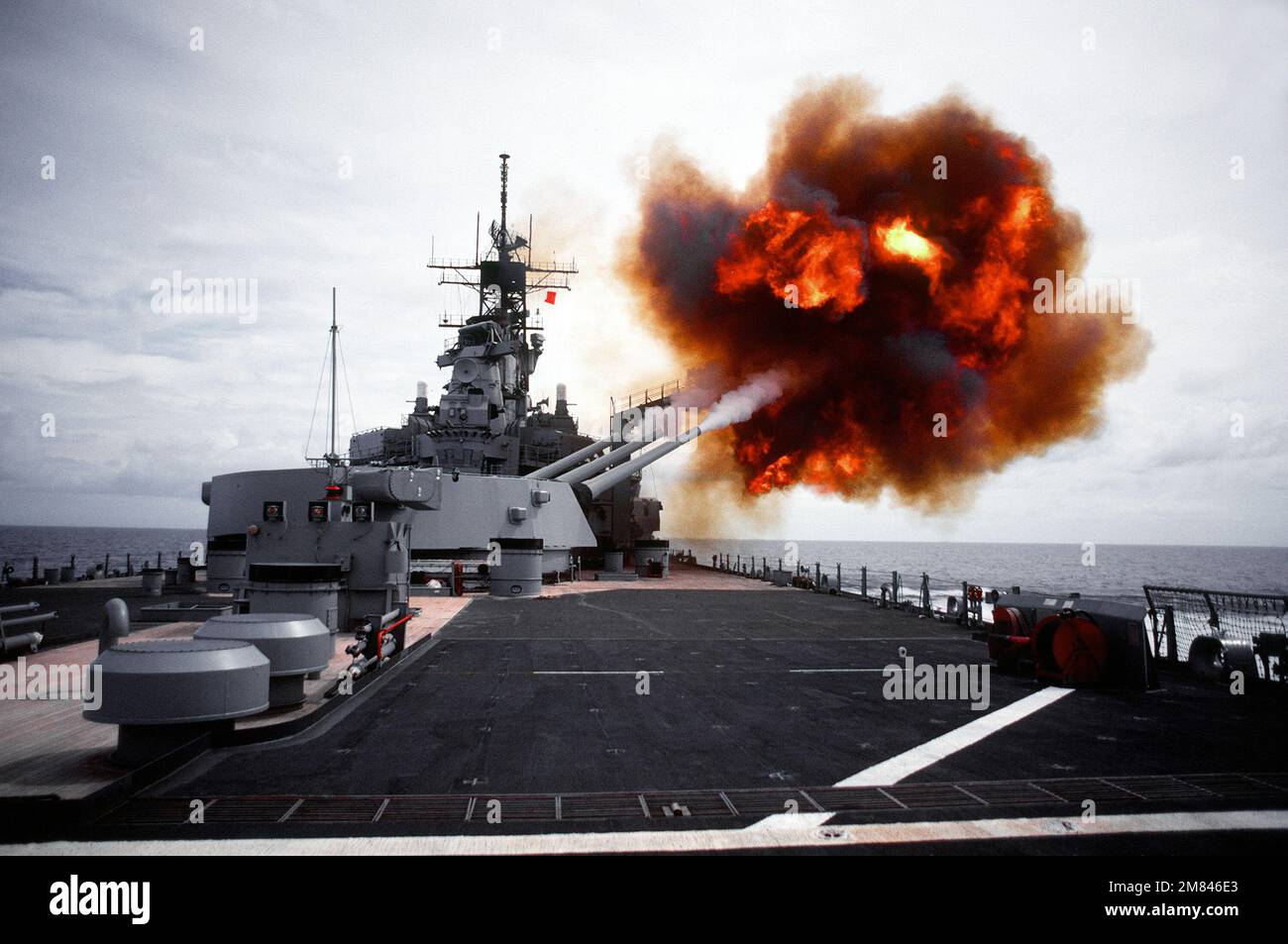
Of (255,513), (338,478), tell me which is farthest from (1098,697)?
(255,513)

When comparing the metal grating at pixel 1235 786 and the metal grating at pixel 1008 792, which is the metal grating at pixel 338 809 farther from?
the metal grating at pixel 1235 786

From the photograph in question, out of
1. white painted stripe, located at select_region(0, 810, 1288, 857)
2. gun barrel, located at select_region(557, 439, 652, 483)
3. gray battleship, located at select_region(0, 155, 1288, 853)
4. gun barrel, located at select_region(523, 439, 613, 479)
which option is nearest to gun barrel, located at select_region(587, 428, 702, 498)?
gun barrel, located at select_region(557, 439, 652, 483)

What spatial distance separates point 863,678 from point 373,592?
10.4 metres

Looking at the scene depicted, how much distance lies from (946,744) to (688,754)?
2.97 metres

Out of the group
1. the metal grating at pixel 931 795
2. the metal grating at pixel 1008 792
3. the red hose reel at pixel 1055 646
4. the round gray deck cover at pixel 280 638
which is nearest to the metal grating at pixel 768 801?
the metal grating at pixel 931 795

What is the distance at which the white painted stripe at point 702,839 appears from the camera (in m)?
5.54

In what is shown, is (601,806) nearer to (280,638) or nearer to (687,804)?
(687,804)

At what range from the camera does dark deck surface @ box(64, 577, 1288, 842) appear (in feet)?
21.1

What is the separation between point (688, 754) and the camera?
8250 millimetres

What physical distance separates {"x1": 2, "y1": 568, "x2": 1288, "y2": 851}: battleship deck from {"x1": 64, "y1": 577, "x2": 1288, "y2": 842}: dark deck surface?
0.11ft

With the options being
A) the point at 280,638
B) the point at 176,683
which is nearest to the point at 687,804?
the point at 176,683
